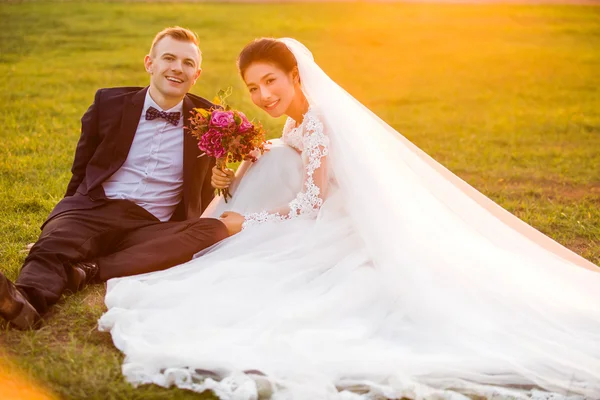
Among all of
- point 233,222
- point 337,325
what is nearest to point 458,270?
point 337,325

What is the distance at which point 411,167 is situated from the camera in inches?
213

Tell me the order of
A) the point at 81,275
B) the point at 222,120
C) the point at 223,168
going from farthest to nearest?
the point at 223,168 < the point at 222,120 < the point at 81,275

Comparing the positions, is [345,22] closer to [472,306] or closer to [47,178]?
[47,178]

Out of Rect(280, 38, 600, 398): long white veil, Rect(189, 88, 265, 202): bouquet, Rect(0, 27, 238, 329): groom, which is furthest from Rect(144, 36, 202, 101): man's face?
Result: Rect(280, 38, 600, 398): long white veil

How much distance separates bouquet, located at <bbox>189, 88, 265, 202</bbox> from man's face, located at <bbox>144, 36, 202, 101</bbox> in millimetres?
482

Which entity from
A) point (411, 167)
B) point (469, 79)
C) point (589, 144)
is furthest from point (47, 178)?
point (469, 79)

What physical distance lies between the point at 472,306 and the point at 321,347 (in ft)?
3.41

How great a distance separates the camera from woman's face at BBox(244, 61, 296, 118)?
5508 mm

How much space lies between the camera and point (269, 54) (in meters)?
5.47

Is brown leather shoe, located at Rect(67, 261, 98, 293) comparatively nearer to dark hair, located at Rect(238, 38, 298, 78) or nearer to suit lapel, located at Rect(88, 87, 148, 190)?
suit lapel, located at Rect(88, 87, 148, 190)

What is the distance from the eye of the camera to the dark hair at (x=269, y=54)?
5.46 metres

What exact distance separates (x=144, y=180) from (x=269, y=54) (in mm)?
1458

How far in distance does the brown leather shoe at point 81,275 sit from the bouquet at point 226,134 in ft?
3.91

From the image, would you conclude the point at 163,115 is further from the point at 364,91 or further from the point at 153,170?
the point at 364,91
